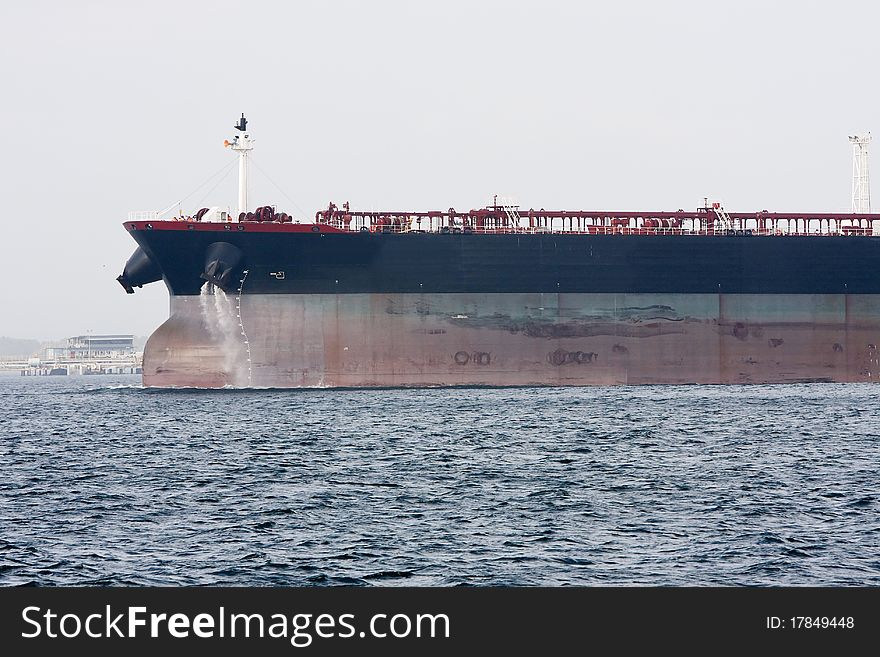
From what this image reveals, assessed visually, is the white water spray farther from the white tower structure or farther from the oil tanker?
the white tower structure

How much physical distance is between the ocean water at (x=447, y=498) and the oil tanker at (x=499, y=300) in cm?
974

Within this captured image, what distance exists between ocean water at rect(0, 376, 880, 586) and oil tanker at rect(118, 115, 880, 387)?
9744mm

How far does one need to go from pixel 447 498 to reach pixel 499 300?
95.5 ft

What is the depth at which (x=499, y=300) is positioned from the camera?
50.0 meters

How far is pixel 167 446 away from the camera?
3025 cm

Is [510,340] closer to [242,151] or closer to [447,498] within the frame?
[242,151]

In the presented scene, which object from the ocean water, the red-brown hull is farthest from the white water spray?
the ocean water

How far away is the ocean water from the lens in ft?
51.4

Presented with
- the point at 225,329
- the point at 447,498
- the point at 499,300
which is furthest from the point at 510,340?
the point at 447,498

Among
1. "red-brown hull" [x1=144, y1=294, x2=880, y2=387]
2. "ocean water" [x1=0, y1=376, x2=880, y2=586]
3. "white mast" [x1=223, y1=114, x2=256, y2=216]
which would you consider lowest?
"ocean water" [x1=0, y1=376, x2=880, y2=586]
